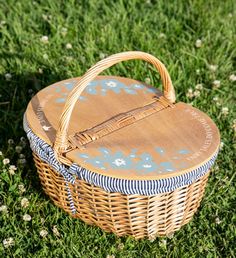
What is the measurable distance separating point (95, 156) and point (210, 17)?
1912mm

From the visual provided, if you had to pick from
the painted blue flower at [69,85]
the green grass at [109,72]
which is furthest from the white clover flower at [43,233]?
the painted blue flower at [69,85]

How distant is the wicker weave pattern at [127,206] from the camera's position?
2.42m

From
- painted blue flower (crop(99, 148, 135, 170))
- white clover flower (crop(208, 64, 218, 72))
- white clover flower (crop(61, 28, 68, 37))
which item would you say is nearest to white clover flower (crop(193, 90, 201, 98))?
white clover flower (crop(208, 64, 218, 72))

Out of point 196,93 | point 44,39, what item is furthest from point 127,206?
point 44,39

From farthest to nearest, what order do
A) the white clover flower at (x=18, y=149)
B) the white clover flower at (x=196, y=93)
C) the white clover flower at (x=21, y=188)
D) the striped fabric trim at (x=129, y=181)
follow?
1. the white clover flower at (x=196, y=93)
2. the white clover flower at (x=18, y=149)
3. the white clover flower at (x=21, y=188)
4. the striped fabric trim at (x=129, y=181)

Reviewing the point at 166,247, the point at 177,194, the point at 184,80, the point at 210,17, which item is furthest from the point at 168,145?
the point at 210,17

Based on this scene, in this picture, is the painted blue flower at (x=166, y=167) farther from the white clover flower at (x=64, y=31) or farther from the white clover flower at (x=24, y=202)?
the white clover flower at (x=64, y=31)

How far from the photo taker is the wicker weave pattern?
2.42 m

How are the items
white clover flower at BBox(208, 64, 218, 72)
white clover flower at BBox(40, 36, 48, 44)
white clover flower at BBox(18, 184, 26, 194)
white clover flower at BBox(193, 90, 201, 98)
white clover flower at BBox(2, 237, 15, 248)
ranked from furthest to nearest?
white clover flower at BBox(40, 36, 48, 44) → white clover flower at BBox(208, 64, 218, 72) → white clover flower at BBox(193, 90, 201, 98) → white clover flower at BBox(18, 184, 26, 194) → white clover flower at BBox(2, 237, 15, 248)

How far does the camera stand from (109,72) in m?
3.45

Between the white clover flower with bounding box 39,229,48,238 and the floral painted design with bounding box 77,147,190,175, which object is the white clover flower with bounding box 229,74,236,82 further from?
the white clover flower with bounding box 39,229,48,238

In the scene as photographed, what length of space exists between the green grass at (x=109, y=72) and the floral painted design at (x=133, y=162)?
40 centimetres

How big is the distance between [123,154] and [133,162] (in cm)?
7

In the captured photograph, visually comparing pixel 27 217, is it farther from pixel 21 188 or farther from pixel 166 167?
pixel 166 167
